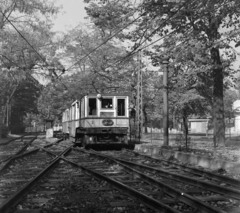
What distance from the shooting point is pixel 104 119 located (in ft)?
62.2

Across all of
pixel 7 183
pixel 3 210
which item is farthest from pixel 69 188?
pixel 3 210

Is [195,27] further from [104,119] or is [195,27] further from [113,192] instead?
[113,192]

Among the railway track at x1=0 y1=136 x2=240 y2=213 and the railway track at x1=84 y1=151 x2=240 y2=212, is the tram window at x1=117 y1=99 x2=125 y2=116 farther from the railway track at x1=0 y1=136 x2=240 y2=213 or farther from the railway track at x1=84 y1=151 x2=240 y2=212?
the railway track at x1=0 y1=136 x2=240 y2=213

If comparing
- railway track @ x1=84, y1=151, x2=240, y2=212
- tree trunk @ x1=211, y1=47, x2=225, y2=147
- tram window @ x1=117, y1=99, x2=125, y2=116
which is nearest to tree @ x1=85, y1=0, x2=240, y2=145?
tree trunk @ x1=211, y1=47, x2=225, y2=147

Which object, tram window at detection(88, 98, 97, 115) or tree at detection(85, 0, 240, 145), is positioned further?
tram window at detection(88, 98, 97, 115)

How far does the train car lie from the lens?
18.7m

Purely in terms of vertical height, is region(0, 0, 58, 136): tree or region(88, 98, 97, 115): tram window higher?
region(0, 0, 58, 136): tree

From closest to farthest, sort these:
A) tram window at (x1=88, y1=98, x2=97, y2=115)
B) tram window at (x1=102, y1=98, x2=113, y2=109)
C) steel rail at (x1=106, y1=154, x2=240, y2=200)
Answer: steel rail at (x1=106, y1=154, x2=240, y2=200), tram window at (x1=88, y1=98, x2=97, y2=115), tram window at (x1=102, y1=98, x2=113, y2=109)

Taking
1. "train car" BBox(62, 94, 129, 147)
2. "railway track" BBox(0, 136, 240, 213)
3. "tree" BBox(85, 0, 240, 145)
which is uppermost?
"tree" BBox(85, 0, 240, 145)

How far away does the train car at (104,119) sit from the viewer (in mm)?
18703

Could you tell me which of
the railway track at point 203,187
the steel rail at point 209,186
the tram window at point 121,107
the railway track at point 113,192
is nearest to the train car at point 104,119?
the tram window at point 121,107

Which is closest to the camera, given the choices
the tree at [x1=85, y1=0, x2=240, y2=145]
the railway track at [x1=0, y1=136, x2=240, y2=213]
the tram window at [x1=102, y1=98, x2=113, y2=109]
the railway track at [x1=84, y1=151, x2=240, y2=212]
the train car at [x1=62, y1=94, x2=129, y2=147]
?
the railway track at [x1=0, y1=136, x2=240, y2=213]

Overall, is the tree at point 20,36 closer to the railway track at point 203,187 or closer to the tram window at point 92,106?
the tram window at point 92,106

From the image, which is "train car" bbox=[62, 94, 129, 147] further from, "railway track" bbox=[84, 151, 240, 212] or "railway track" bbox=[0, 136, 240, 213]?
"railway track" bbox=[0, 136, 240, 213]
